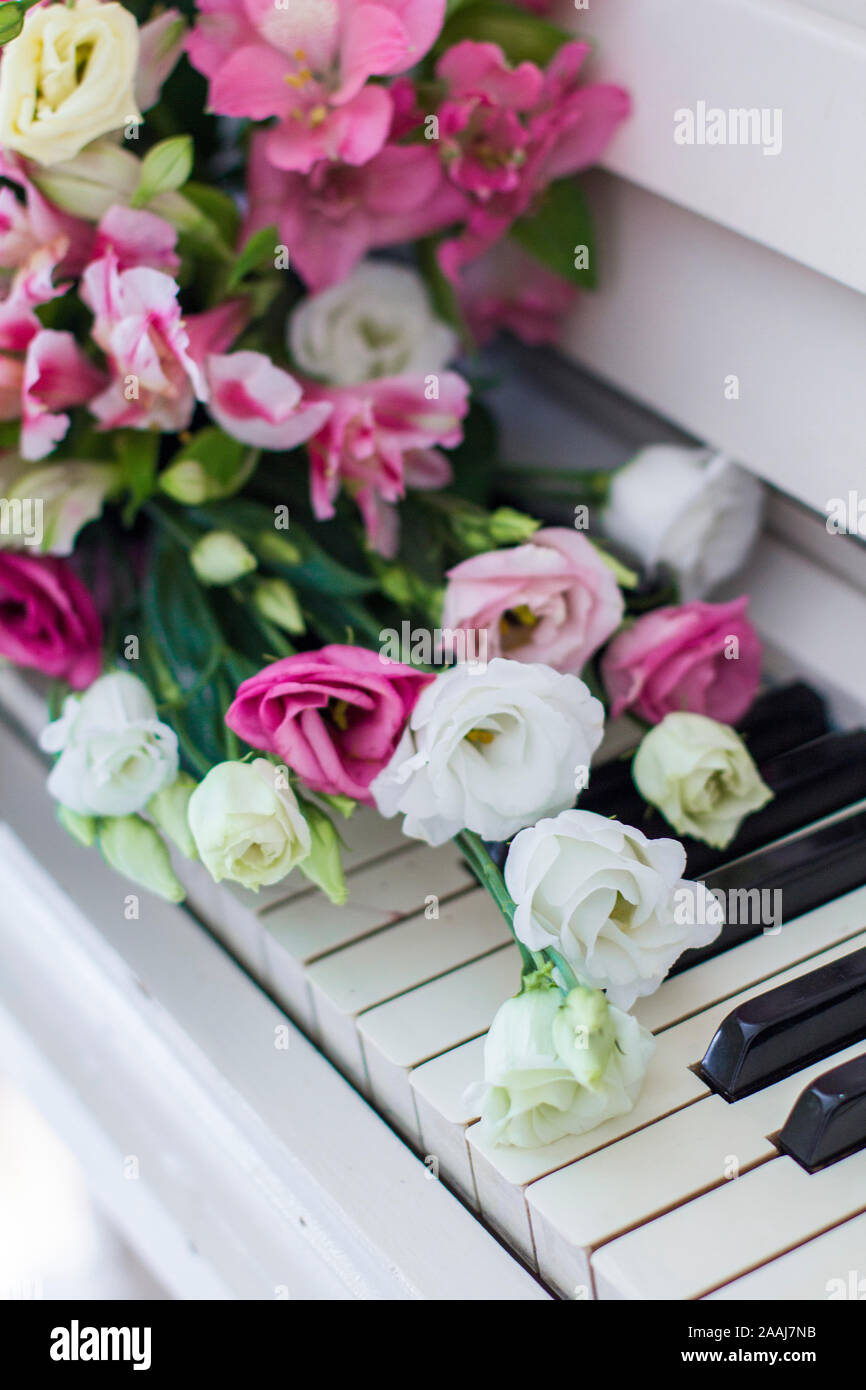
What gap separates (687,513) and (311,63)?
36 cm

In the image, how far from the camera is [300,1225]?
0.77 metres

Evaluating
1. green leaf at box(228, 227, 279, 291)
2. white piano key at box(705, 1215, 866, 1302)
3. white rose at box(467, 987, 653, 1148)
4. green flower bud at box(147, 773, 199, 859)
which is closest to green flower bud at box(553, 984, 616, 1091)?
white rose at box(467, 987, 653, 1148)

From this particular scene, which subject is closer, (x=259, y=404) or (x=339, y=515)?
(x=259, y=404)

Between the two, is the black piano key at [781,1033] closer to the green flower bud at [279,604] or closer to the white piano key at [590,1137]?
the white piano key at [590,1137]

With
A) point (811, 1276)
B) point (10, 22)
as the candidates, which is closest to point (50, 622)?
point (10, 22)

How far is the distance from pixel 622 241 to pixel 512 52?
0.14 m

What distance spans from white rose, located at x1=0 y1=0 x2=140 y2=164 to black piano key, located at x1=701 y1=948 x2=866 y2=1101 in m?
0.57

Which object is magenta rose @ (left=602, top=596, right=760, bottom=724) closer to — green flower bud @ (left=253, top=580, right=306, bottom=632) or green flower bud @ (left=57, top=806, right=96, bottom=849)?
green flower bud @ (left=253, top=580, right=306, bottom=632)

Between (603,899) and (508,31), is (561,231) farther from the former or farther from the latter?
(603,899)

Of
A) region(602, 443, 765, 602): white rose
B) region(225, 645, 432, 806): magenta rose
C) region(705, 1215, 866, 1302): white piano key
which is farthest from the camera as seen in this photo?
region(602, 443, 765, 602): white rose

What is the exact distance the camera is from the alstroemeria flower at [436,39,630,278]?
0.89 metres

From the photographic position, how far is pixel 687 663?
85 centimetres

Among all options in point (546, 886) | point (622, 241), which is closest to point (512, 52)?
point (622, 241)

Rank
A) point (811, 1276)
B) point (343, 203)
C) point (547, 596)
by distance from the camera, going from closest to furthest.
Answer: point (811, 1276)
point (547, 596)
point (343, 203)
